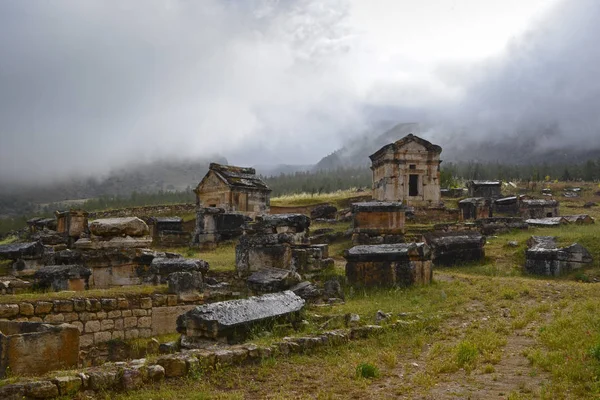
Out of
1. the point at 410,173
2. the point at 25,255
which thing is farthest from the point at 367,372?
the point at 410,173

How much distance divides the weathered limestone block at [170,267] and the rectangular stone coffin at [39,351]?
15.3 ft

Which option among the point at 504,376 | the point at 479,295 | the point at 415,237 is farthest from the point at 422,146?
the point at 504,376

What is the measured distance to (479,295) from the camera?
9.80 meters

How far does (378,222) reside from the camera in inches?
694

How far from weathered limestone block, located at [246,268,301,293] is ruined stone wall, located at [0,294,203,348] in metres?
1.35

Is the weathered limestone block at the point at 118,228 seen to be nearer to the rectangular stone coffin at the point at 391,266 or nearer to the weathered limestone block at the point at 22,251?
the weathered limestone block at the point at 22,251

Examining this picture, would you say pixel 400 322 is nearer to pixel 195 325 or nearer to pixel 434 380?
pixel 434 380

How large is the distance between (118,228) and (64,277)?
196 cm

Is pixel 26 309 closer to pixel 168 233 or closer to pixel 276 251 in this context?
pixel 276 251

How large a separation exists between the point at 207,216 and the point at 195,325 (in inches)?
618

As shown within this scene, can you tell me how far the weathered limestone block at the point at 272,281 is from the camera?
10.1 metres

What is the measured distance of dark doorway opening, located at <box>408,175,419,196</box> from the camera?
29.7 m

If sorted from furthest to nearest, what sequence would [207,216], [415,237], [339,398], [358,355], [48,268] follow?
[207,216]
[415,237]
[48,268]
[358,355]
[339,398]

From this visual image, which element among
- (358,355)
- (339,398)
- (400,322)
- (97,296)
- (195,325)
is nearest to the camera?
(339,398)
